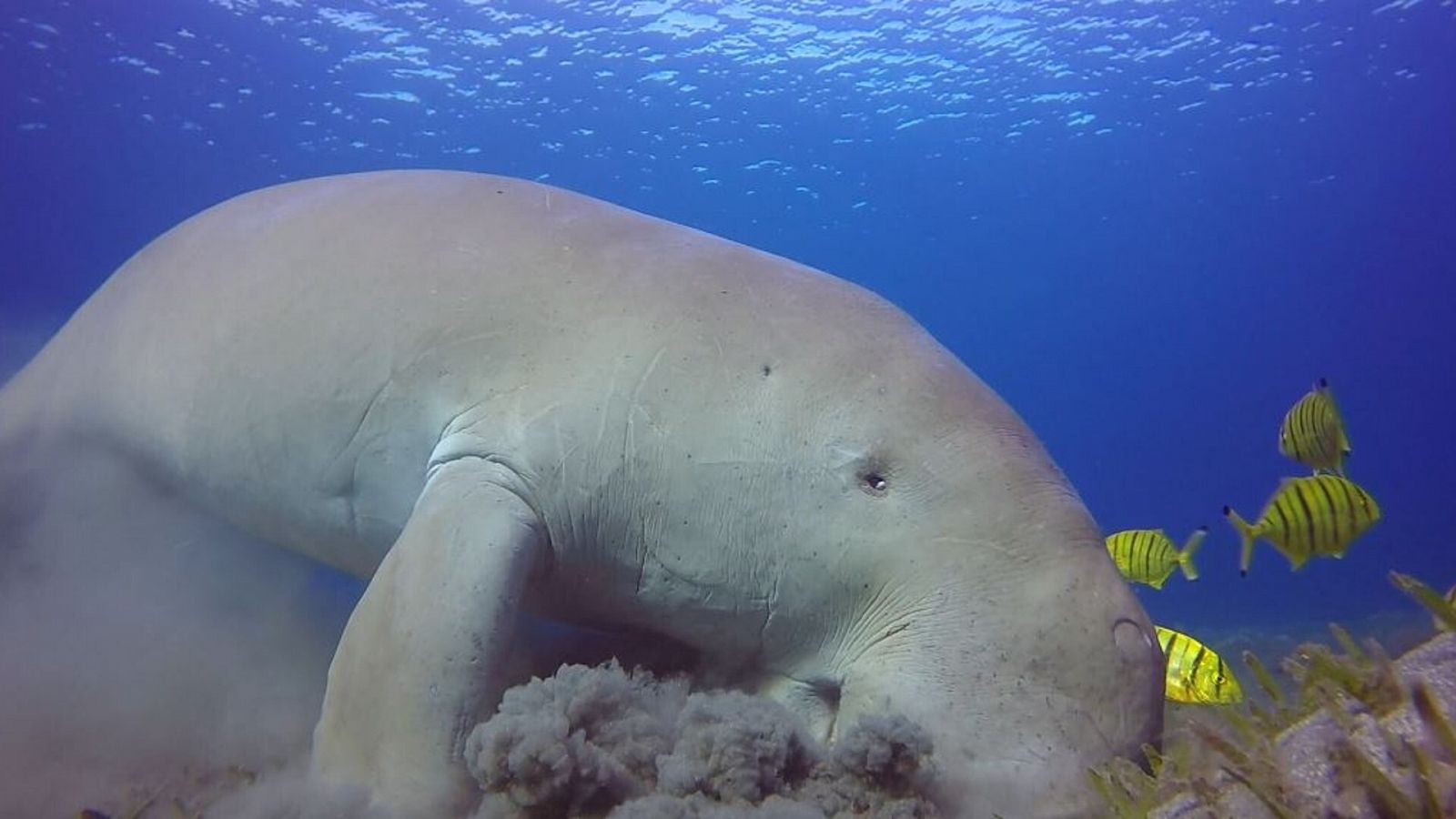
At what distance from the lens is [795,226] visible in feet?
176

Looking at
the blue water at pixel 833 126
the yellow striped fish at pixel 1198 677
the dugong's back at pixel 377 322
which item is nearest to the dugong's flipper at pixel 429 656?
the dugong's back at pixel 377 322

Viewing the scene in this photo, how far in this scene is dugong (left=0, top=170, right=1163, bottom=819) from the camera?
2.19 m

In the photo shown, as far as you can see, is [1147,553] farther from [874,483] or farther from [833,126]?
[833,126]

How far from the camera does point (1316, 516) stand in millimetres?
4828

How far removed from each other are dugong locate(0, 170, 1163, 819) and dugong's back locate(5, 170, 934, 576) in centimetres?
1

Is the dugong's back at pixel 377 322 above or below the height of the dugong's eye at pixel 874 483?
above

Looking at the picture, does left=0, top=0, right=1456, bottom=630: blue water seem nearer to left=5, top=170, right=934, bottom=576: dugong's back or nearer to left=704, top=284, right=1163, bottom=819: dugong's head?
left=5, top=170, right=934, bottom=576: dugong's back

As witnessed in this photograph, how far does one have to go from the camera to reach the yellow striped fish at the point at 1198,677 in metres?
4.22

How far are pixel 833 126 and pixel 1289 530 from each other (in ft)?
114

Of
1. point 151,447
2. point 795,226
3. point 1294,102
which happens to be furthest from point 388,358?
point 795,226

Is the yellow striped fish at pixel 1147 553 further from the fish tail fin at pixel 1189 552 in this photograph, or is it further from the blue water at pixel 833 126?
the blue water at pixel 833 126

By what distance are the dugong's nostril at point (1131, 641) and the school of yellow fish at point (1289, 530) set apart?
4.59 feet

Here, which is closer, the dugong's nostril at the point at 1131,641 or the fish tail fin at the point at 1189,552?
the dugong's nostril at the point at 1131,641

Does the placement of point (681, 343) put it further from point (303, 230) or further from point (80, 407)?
point (80, 407)
